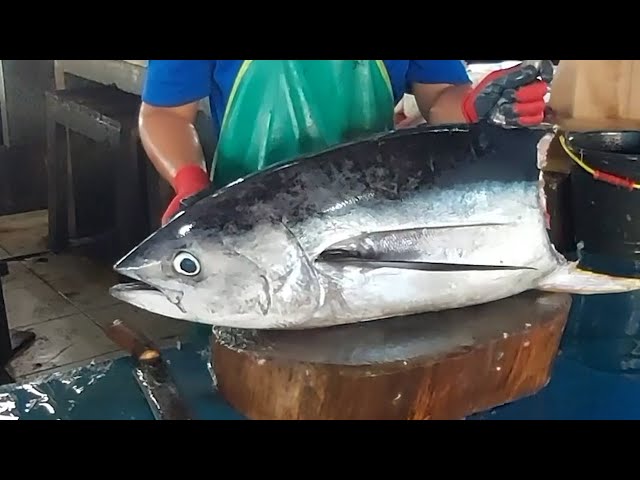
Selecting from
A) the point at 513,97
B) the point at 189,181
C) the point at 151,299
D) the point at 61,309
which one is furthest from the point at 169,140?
the point at 61,309

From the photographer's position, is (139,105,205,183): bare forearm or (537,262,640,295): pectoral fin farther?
(139,105,205,183): bare forearm

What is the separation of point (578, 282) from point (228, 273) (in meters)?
0.41

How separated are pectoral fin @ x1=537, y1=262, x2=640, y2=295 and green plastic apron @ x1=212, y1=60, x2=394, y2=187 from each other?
1.08 ft

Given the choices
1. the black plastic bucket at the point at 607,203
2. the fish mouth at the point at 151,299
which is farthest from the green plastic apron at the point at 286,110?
the black plastic bucket at the point at 607,203

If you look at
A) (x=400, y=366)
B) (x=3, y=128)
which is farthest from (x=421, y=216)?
(x=3, y=128)

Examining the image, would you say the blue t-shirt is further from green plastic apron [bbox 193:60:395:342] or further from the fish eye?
the fish eye

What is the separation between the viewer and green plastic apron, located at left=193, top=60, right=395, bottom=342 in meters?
1.06

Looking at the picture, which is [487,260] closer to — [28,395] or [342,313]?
[342,313]

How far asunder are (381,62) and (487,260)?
Answer: 381 millimetres

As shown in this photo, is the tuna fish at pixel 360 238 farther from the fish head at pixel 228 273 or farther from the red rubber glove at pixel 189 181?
the red rubber glove at pixel 189 181

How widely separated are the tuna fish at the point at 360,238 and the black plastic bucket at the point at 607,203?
13.9 inches

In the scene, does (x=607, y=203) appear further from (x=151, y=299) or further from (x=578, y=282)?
(x=151, y=299)

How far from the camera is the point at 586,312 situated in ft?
3.70

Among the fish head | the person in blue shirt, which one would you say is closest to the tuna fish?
the fish head
